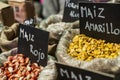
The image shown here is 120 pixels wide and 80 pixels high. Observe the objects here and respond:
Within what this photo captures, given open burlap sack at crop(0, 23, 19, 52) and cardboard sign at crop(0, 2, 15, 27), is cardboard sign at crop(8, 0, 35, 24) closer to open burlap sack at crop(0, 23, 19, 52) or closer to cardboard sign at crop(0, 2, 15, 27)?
cardboard sign at crop(0, 2, 15, 27)

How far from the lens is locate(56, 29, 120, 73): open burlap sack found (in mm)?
1195

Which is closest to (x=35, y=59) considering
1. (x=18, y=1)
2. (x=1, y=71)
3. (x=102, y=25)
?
(x=1, y=71)

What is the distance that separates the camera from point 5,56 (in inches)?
59.8

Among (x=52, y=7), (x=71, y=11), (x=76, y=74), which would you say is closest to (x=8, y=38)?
(x=71, y=11)

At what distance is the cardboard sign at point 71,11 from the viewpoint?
5.57 feet

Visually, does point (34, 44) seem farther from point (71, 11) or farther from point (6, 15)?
point (6, 15)

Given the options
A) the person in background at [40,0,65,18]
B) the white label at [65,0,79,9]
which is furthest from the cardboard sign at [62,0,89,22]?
the person in background at [40,0,65,18]

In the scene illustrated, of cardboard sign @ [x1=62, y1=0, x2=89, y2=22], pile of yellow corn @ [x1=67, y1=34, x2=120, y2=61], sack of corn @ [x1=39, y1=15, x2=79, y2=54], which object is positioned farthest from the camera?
cardboard sign @ [x1=62, y1=0, x2=89, y2=22]

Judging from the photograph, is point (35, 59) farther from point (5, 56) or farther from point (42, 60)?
point (5, 56)

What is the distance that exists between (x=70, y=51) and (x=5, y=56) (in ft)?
1.01

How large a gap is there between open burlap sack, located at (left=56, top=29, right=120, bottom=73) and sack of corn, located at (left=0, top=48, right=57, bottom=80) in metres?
0.05

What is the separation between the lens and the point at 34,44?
55.6 inches

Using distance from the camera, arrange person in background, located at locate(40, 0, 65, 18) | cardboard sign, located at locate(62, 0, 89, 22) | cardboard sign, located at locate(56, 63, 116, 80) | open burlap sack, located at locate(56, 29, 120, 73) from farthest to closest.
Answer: person in background, located at locate(40, 0, 65, 18)
cardboard sign, located at locate(62, 0, 89, 22)
open burlap sack, located at locate(56, 29, 120, 73)
cardboard sign, located at locate(56, 63, 116, 80)

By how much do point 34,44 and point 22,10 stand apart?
1.87ft
